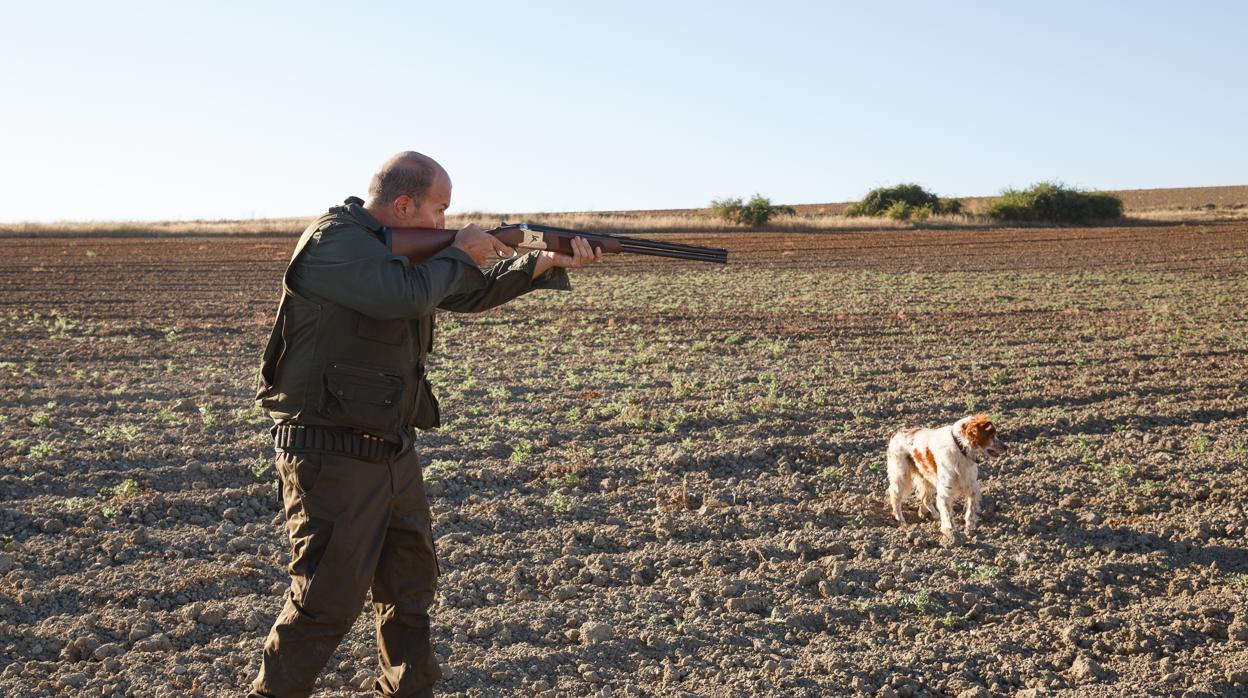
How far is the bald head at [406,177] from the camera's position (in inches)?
164

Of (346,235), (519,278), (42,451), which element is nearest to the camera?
(346,235)

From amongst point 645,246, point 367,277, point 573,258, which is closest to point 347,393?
point 367,277

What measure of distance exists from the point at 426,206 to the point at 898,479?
4.57 meters

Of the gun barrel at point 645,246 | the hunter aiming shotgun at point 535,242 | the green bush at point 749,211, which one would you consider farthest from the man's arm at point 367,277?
the green bush at point 749,211

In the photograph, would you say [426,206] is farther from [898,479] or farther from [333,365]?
[898,479]

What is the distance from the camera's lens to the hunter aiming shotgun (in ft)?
13.9

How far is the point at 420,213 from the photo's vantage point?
423 centimetres

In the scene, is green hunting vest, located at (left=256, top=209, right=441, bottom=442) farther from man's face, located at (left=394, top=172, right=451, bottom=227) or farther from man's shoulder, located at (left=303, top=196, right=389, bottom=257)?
man's face, located at (left=394, top=172, right=451, bottom=227)

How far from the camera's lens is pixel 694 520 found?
25.2 ft

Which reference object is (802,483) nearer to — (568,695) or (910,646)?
(910,646)

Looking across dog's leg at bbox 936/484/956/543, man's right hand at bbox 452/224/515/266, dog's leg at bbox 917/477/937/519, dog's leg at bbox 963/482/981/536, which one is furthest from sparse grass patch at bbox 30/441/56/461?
dog's leg at bbox 963/482/981/536

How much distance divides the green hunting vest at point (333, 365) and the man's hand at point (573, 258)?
676mm

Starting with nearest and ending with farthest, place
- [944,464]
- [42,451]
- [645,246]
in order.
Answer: [645,246], [944,464], [42,451]

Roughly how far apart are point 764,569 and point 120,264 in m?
31.7
